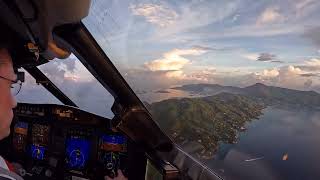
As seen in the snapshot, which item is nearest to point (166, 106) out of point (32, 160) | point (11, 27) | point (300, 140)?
point (300, 140)

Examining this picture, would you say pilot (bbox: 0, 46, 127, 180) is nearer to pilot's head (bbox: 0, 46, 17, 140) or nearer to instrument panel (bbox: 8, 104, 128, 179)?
pilot's head (bbox: 0, 46, 17, 140)

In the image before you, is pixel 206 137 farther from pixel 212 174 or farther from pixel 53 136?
pixel 53 136

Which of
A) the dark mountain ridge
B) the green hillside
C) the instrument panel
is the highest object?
the dark mountain ridge

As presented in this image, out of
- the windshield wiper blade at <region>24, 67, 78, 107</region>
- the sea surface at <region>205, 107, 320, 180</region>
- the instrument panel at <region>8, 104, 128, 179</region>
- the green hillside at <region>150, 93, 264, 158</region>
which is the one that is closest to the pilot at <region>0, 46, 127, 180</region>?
the green hillside at <region>150, 93, 264, 158</region>

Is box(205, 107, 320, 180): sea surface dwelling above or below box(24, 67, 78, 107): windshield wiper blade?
below

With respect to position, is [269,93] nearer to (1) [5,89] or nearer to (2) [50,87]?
(1) [5,89]

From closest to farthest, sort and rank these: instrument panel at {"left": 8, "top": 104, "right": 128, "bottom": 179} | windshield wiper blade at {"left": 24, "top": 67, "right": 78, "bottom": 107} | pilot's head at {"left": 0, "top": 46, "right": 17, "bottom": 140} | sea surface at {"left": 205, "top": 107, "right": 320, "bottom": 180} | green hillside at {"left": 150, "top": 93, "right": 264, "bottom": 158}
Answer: pilot's head at {"left": 0, "top": 46, "right": 17, "bottom": 140}, sea surface at {"left": 205, "top": 107, "right": 320, "bottom": 180}, green hillside at {"left": 150, "top": 93, "right": 264, "bottom": 158}, instrument panel at {"left": 8, "top": 104, "right": 128, "bottom": 179}, windshield wiper blade at {"left": 24, "top": 67, "right": 78, "bottom": 107}

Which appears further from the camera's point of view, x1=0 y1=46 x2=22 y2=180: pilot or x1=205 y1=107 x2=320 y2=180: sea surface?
x1=205 y1=107 x2=320 y2=180: sea surface
